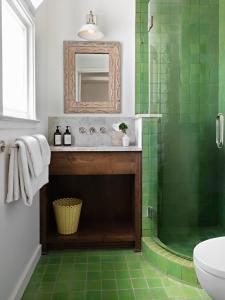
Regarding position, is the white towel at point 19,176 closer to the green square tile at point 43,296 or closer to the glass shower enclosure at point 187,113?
the green square tile at point 43,296

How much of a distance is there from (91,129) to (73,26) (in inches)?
39.9

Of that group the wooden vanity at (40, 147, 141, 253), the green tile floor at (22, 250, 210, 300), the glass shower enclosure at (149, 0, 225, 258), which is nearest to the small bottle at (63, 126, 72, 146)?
the wooden vanity at (40, 147, 141, 253)

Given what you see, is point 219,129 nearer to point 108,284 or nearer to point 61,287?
point 108,284

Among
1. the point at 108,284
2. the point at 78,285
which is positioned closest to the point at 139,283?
the point at 108,284

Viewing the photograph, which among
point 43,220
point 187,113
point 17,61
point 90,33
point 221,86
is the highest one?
point 90,33

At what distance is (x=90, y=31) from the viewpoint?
2545 mm

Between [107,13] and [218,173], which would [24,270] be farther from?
[107,13]

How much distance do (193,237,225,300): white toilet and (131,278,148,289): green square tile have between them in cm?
69

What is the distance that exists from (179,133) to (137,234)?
3.04 ft

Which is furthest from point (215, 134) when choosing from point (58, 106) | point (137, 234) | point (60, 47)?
point (60, 47)

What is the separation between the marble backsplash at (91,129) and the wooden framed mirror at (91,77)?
0.29 feet

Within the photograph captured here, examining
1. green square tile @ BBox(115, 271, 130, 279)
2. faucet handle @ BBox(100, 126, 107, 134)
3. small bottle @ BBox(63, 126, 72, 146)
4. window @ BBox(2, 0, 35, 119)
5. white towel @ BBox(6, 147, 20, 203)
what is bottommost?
green square tile @ BBox(115, 271, 130, 279)

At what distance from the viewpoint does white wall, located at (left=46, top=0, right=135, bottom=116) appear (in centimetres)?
268

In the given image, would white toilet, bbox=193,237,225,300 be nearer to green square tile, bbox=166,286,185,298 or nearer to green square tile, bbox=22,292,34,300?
green square tile, bbox=166,286,185,298
